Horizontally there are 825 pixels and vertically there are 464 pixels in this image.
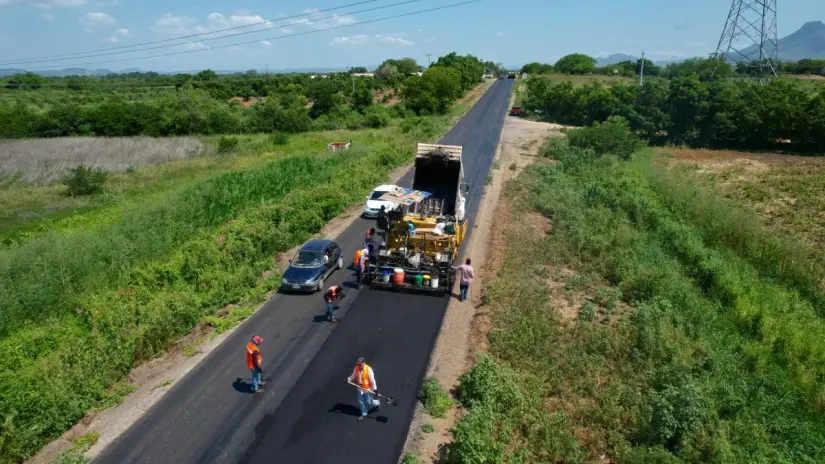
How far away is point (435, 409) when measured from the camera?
12.2 meters

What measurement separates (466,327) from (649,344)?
17.8 ft

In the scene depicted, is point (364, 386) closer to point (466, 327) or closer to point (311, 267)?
point (466, 327)

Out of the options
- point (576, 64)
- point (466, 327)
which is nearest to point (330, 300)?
point (466, 327)

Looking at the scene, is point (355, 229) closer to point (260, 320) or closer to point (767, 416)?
point (260, 320)

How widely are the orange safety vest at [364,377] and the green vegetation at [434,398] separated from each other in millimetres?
1686

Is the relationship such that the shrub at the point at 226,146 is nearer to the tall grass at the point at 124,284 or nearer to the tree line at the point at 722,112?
the tall grass at the point at 124,284

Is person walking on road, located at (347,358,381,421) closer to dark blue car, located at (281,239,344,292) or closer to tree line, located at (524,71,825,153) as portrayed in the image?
dark blue car, located at (281,239,344,292)

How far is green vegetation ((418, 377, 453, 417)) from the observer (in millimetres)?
12156

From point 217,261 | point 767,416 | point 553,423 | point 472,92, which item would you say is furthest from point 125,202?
point 472,92

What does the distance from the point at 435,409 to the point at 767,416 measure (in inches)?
Answer: 305

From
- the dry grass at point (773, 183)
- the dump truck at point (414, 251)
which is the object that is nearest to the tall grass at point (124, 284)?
the dump truck at point (414, 251)

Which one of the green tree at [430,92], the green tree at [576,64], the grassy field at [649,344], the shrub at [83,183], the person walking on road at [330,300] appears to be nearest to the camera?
the grassy field at [649,344]

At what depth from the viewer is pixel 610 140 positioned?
41688 millimetres

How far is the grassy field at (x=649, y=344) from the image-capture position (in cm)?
1074
